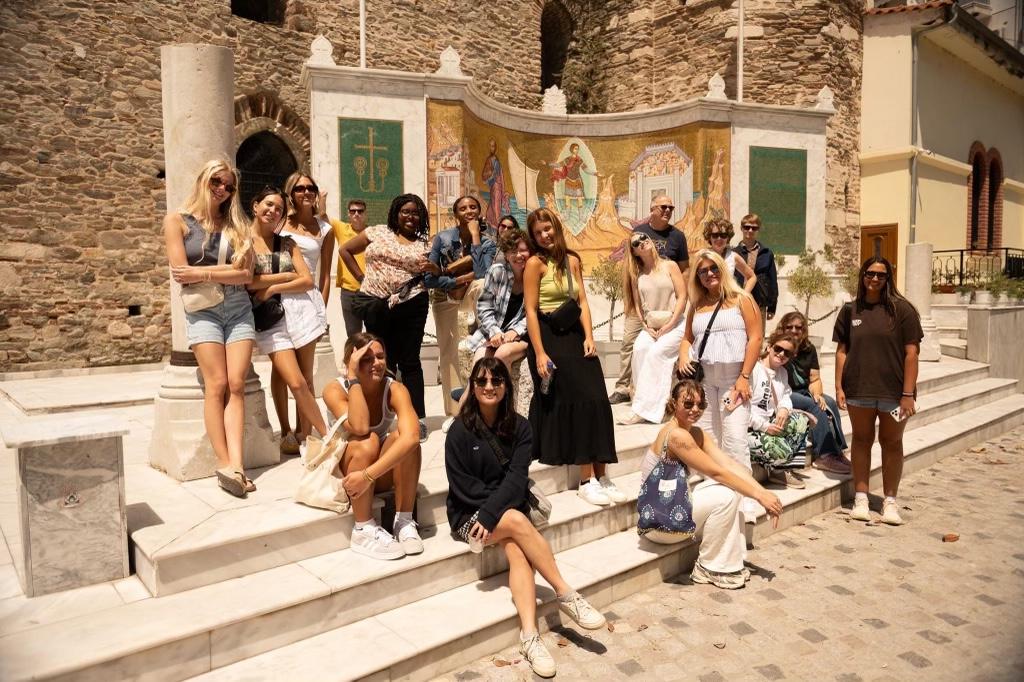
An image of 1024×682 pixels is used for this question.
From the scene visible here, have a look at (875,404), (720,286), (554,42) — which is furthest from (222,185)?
(554,42)

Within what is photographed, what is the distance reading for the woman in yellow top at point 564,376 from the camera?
4.50 meters

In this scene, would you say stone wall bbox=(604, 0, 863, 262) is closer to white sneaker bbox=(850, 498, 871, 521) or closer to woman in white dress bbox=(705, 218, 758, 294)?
woman in white dress bbox=(705, 218, 758, 294)

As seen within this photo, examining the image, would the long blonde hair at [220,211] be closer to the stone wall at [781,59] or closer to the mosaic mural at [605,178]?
the mosaic mural at [605,178]

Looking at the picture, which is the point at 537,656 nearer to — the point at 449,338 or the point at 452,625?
the point at 452,625

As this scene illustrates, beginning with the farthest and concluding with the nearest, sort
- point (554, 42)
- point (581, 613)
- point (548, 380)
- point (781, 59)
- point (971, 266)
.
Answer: point (554, 42) < point (971, 266) < point (781, 59) < point (548, 380) < point (581, 613)

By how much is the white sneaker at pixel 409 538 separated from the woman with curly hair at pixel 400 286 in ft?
4.84

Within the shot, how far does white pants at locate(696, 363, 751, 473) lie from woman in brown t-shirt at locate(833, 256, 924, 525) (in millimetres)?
1018

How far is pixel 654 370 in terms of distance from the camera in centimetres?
593

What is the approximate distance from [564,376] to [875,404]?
2.40 metres

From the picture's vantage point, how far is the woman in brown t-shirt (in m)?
5.02

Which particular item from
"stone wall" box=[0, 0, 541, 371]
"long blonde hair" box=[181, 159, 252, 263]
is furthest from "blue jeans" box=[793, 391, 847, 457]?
"stone wall" box=[0, 0, 541, 371]

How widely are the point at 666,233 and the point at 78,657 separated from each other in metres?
5.24

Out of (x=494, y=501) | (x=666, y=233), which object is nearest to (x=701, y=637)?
(x=494, y=501)

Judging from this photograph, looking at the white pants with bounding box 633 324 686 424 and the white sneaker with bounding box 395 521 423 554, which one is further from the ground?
the white pants with bounding box 633 324 686 424
